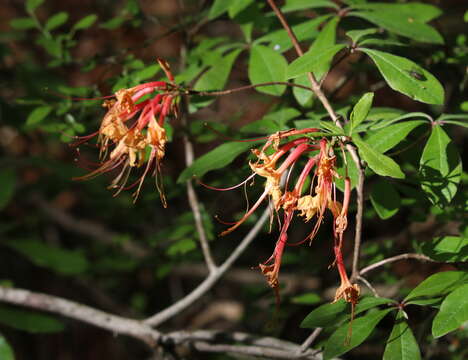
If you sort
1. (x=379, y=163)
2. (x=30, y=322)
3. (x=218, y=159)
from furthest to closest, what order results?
(x=30, y=322)
(x=218, y=159)
(x=379, y=163)

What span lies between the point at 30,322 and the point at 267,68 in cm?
128

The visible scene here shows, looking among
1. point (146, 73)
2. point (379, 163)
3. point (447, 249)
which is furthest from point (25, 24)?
point (447, 249)

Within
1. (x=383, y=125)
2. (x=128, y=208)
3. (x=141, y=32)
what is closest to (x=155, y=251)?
(x=128, y=208)

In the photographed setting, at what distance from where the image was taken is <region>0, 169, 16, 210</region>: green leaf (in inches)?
88.2

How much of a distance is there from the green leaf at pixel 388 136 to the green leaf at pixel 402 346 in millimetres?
361

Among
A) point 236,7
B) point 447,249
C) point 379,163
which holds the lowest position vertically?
point 447,249

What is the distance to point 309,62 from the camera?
1.19 metres

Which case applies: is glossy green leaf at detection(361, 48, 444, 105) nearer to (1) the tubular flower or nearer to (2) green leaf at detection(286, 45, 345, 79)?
(2) green leaf at detection(286, 45, 345, 79)

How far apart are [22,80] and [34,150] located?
172 cm

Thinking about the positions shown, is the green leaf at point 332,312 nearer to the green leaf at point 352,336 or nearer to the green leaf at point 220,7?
the green leaf at point 352,336

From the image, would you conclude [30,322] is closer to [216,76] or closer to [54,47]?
[54,47]

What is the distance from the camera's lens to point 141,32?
168 inches

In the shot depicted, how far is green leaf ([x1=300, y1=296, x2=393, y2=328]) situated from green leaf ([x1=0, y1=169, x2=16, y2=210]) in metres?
1.48

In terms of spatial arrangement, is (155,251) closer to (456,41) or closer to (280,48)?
(280,48)
